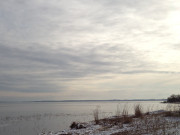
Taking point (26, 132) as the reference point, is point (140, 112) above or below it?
above

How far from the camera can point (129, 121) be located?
14586 millimetres

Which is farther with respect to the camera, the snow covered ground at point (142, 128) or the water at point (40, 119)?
the water at point (40, 119)

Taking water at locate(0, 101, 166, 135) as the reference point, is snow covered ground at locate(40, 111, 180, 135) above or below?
above

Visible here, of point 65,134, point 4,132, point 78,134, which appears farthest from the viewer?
point 4,132

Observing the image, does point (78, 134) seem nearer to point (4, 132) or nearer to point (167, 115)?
point (167, 115)

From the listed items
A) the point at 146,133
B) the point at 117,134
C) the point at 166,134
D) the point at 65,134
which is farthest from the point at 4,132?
the point at 166,134

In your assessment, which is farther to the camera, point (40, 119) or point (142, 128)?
point (40, 119)

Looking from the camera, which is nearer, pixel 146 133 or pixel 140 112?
pixel 146 133

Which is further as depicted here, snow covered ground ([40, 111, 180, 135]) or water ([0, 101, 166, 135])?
water ([0, 101, 166, 135])

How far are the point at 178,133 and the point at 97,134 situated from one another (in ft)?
15.2

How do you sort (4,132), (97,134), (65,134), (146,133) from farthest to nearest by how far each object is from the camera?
(4,132) < (65,134) < (97,134) < (146,133)

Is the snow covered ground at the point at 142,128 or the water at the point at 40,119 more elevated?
the snow covered ground at the point at 142,128

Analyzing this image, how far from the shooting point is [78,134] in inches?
501

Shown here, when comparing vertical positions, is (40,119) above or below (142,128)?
below
